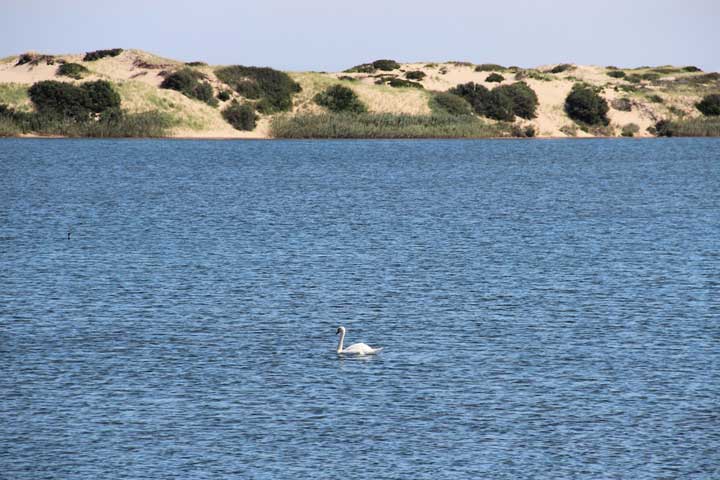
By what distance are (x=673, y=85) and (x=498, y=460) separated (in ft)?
539

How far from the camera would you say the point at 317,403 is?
89.6ft

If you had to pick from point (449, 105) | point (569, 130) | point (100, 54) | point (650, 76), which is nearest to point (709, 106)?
point (650, 76)

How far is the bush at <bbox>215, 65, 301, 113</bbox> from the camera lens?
489ft

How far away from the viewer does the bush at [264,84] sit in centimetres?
14912

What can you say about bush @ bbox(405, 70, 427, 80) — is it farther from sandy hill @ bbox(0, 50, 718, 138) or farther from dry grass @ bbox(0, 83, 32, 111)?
dry grass @ bbox(0, 83, 32, 111)

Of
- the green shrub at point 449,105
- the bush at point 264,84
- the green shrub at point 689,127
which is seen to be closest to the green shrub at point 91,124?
the bush at point 264,84

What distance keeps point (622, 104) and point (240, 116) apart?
50.9m

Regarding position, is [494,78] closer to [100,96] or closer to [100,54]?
[100,54]

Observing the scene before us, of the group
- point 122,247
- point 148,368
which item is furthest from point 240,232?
point 148,368

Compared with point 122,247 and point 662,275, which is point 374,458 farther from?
point 122,247

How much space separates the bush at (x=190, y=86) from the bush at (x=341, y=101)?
13.6 metres

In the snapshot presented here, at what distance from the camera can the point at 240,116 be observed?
143 metres

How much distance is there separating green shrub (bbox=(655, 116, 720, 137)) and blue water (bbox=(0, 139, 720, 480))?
92.0 meters

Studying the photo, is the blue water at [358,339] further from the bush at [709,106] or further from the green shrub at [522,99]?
the bush at [709,106]
